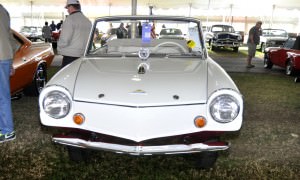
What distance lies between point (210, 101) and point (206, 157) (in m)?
0.73

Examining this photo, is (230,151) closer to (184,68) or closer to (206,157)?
(206,157)

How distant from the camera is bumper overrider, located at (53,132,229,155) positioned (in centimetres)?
273

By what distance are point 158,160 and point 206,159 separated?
600 mm

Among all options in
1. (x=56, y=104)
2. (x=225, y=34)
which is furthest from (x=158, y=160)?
(x=225, y=34)

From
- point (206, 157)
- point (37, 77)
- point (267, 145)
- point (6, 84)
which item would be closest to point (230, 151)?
point (267, 145)

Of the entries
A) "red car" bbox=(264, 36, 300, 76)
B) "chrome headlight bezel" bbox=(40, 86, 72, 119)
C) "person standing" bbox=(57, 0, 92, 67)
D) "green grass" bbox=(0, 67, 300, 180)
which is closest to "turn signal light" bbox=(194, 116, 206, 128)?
"green grass" bbox=(0, 67, 300, 180)

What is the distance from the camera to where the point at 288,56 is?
10.1m

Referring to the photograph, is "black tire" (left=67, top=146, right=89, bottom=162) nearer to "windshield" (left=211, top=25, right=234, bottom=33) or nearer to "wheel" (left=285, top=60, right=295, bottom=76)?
"wheel" (left=285, top=60, right=295, bottom=76)

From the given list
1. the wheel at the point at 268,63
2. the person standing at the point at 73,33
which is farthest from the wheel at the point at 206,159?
the wheel at the point at 268,63

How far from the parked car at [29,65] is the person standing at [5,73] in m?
1.03

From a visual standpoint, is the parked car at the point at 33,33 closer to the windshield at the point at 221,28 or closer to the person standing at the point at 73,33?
the windshield at the point at 221,28

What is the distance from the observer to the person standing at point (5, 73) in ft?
12.3

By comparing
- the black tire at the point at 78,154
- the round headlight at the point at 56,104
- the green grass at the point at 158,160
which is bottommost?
the green grass at the point at 158,160

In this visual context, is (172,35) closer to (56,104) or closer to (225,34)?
(225,34)
